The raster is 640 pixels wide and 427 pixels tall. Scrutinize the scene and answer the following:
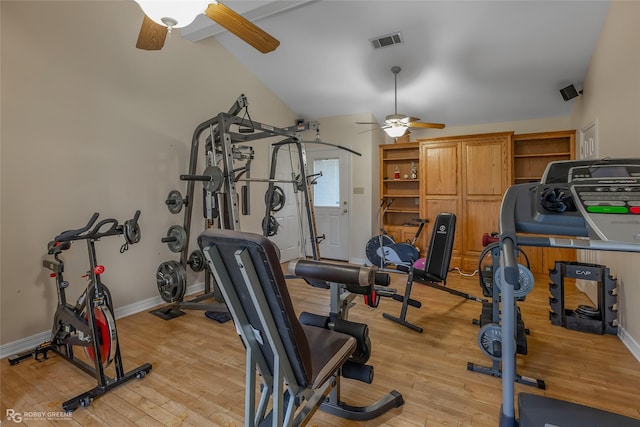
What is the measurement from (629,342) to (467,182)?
2.76 meters

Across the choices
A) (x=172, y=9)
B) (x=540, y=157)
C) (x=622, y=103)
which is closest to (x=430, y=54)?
(x=622, y=103)

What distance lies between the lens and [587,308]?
9.28 ft

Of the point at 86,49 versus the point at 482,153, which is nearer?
the point at 86,49

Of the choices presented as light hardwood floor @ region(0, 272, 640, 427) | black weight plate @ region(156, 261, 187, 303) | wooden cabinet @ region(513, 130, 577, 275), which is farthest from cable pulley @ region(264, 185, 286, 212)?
wooden cabinet @ region(513, 130, 577, 275)

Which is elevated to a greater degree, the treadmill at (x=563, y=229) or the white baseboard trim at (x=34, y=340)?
the treadmill at (x=563, y=229)

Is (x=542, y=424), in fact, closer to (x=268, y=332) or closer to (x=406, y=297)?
(x=268, y=332)

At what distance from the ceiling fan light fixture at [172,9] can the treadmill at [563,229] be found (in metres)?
1.75

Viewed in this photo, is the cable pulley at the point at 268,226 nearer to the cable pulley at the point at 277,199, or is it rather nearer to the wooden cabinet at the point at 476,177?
the cable pulley at the point at 277,199

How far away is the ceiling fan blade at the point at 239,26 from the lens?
6.06 feet

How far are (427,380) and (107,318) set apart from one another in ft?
6.81

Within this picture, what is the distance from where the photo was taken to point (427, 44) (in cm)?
359

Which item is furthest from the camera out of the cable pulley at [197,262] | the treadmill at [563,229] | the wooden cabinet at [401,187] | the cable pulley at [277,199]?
the wooden cabinet at [401,187]

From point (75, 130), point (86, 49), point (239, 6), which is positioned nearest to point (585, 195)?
point (239, 6)

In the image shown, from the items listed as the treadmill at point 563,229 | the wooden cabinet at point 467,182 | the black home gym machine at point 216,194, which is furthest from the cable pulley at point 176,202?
the wooden cabinet at point 467,182
